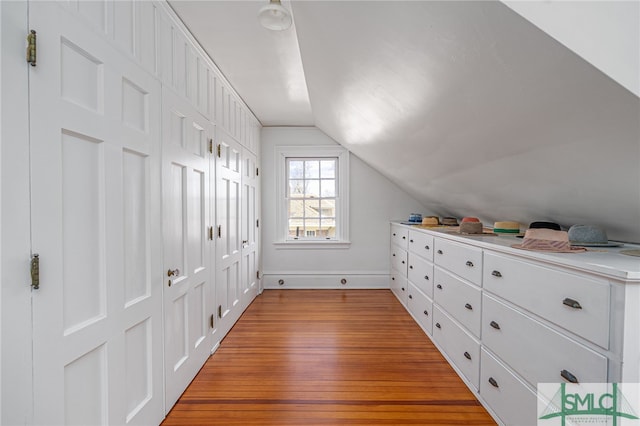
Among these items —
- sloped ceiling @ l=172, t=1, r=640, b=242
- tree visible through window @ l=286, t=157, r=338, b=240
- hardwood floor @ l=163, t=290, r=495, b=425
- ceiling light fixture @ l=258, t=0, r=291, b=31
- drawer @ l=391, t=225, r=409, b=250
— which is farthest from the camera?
tree visible through window @ l=286, t=157, r=338, b=240

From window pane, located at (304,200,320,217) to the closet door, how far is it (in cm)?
145

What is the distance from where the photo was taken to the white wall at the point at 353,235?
4.36 meters

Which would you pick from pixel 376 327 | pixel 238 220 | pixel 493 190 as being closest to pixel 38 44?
pixel 238 220

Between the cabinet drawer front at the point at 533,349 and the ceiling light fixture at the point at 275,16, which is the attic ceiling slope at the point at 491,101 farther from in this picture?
the cabinet drawer front at the point at 533,349

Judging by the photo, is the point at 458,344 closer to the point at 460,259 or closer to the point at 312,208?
the point at 460,259

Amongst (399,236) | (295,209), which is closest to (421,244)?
(399,236)

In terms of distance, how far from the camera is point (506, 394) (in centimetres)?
152

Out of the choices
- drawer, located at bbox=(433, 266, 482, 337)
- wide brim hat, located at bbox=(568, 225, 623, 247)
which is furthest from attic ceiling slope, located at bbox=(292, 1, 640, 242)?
drawer, located at bbox=(433, 266, 482, 337)

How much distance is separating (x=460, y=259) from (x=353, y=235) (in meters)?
2.38

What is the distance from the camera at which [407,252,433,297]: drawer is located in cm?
269

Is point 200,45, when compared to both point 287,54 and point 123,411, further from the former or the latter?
point 123,411

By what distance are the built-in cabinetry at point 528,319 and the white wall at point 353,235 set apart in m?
1.91
